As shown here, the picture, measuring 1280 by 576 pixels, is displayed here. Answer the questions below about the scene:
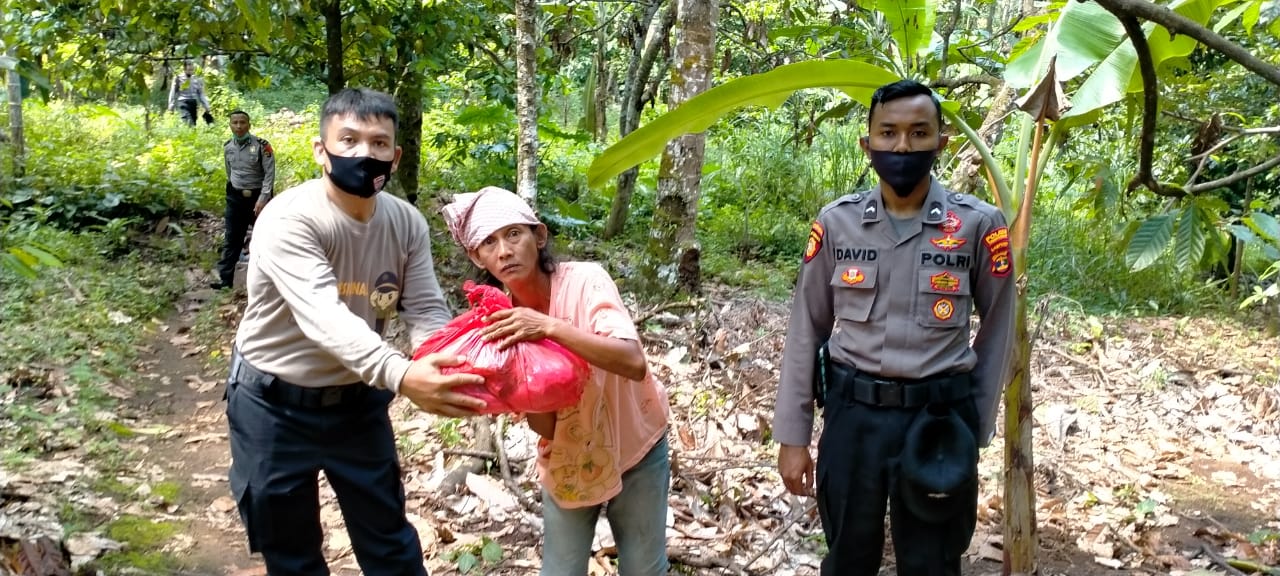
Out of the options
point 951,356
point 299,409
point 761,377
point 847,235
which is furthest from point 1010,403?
point 761,377

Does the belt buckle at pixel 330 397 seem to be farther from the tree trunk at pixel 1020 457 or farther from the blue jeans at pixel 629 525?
the tree trunk at pixel 1020 457

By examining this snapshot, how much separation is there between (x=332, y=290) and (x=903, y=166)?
1.49 meters

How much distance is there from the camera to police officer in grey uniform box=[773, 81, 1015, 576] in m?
2.34

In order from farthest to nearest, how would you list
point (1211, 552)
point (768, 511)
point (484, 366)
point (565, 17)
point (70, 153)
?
point (70, 153) < point (565, 17) < point (768, 511) < point (1211, 552) < point (484, 366)

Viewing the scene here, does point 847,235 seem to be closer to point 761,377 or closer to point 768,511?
point 768,511

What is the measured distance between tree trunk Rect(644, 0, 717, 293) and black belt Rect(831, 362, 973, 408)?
4077 mm

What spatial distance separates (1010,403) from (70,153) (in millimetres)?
11812

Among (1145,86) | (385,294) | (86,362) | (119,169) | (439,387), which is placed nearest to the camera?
(1145,86)

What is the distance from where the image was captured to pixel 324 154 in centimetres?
237

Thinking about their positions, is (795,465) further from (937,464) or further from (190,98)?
(190,98)

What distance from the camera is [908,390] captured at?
7.68 ft

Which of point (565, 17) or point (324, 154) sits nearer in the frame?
point (324, 154)

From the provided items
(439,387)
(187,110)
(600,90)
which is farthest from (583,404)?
(187,110)

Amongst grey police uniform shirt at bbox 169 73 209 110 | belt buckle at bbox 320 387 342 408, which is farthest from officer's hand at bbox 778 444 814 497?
grey police uniform shirt at bbox 169 73 209 110
